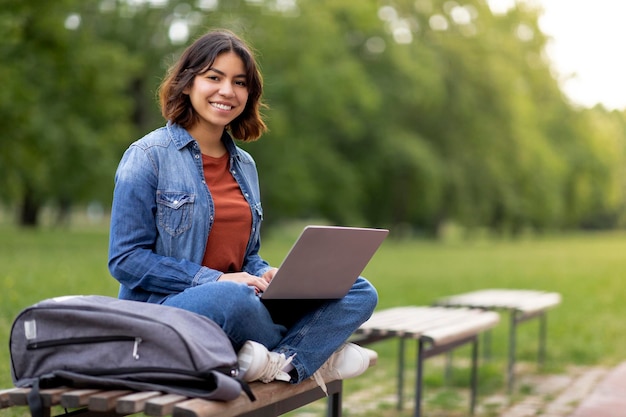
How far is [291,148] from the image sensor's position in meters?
32.1

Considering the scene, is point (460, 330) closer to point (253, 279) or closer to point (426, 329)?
point (426, 329)

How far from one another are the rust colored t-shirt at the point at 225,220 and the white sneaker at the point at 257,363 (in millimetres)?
471

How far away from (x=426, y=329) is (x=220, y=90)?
7.29 feet

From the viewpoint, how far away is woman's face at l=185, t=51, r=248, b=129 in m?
3.49

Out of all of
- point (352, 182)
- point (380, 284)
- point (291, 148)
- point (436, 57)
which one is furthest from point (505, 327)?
point (436, 57)

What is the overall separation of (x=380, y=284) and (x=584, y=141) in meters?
42.9

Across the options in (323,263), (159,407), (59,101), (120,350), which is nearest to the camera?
(159,407)

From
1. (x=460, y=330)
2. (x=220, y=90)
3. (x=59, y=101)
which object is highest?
(x=59, y=101)

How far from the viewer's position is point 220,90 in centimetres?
348

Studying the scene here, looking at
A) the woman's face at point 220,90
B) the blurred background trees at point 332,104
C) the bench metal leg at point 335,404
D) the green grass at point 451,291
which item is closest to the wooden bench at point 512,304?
the green grass at point 451,291

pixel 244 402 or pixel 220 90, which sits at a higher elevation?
pixel 220 90

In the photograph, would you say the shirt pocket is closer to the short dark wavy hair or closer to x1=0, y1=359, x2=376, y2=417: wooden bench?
the short dark wavy hair

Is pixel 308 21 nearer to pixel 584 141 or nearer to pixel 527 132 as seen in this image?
pixel 527 132

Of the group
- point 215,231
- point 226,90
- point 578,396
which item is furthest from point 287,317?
point 578,396
